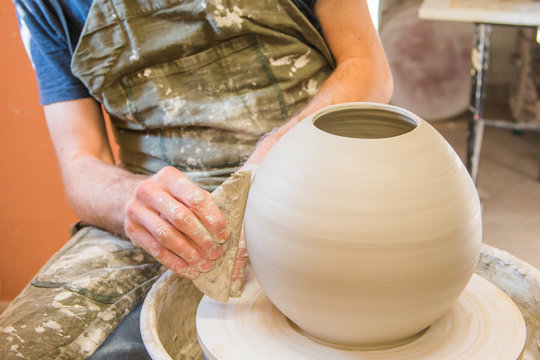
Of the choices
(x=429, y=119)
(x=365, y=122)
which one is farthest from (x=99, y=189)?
(x=429, y=119)

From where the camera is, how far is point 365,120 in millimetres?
906

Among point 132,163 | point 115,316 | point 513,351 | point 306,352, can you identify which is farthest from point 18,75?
point 513,351

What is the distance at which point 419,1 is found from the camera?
3.42m

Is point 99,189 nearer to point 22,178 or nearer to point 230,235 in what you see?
point 230,235

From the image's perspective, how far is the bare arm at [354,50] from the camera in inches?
52.1

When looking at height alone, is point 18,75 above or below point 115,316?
above

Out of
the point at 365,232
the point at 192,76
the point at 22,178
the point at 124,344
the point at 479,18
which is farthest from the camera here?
the point at 479,18

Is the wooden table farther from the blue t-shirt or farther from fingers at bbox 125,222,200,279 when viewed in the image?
fingers at bbox 125,222,200,279

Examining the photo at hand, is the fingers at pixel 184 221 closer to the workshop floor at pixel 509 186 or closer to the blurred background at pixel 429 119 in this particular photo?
the blurred background at pixel 429 119

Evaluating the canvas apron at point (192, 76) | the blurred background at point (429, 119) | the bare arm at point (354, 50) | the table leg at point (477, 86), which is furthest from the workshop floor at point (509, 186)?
the canvas apron at point (192, 76)

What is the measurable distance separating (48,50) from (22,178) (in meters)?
0.67

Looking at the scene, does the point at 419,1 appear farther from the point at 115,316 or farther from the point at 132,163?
the point at 115,316

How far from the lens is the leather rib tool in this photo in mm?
889

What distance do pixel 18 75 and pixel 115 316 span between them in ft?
3.16
